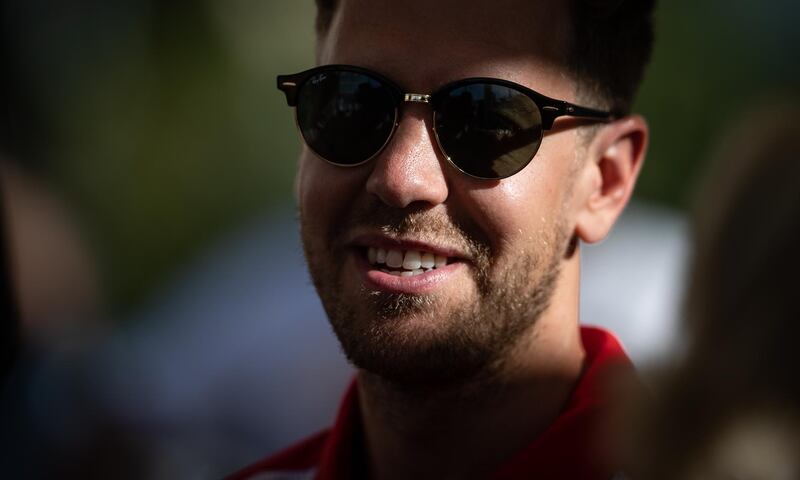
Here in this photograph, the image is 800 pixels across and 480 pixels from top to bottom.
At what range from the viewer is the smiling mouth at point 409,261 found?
87.4 inches

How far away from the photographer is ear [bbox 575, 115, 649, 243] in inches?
95.0

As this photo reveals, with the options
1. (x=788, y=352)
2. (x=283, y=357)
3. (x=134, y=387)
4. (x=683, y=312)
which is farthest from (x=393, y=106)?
(x=134, y=387)

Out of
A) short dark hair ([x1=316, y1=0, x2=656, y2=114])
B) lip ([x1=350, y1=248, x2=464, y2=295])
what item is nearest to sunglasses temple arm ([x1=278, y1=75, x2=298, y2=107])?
short dark hair ([x1=316, y1=0, x2=656, y2=114])

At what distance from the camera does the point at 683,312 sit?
54.6 inches

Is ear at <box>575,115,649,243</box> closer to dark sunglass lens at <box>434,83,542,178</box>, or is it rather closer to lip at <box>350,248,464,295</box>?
dark sunglass lens at <box>434,83,542,178</box>

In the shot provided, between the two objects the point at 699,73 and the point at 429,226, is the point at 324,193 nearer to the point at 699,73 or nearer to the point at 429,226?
the point at 429,226

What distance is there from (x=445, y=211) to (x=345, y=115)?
1.10ft

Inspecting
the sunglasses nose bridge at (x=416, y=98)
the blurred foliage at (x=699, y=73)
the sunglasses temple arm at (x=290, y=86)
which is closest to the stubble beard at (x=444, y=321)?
the sunglasses nose bridge at (x=416, y=98)

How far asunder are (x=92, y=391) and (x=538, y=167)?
8.81ft

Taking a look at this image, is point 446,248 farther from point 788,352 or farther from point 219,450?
point 219,450

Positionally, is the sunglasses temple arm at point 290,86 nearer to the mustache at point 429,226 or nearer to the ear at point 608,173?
the mustache at point 429,226

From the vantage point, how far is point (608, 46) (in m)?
2.47

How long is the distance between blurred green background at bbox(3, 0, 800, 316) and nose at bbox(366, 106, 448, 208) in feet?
13.4

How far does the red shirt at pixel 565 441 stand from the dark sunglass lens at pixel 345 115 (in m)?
0.76
